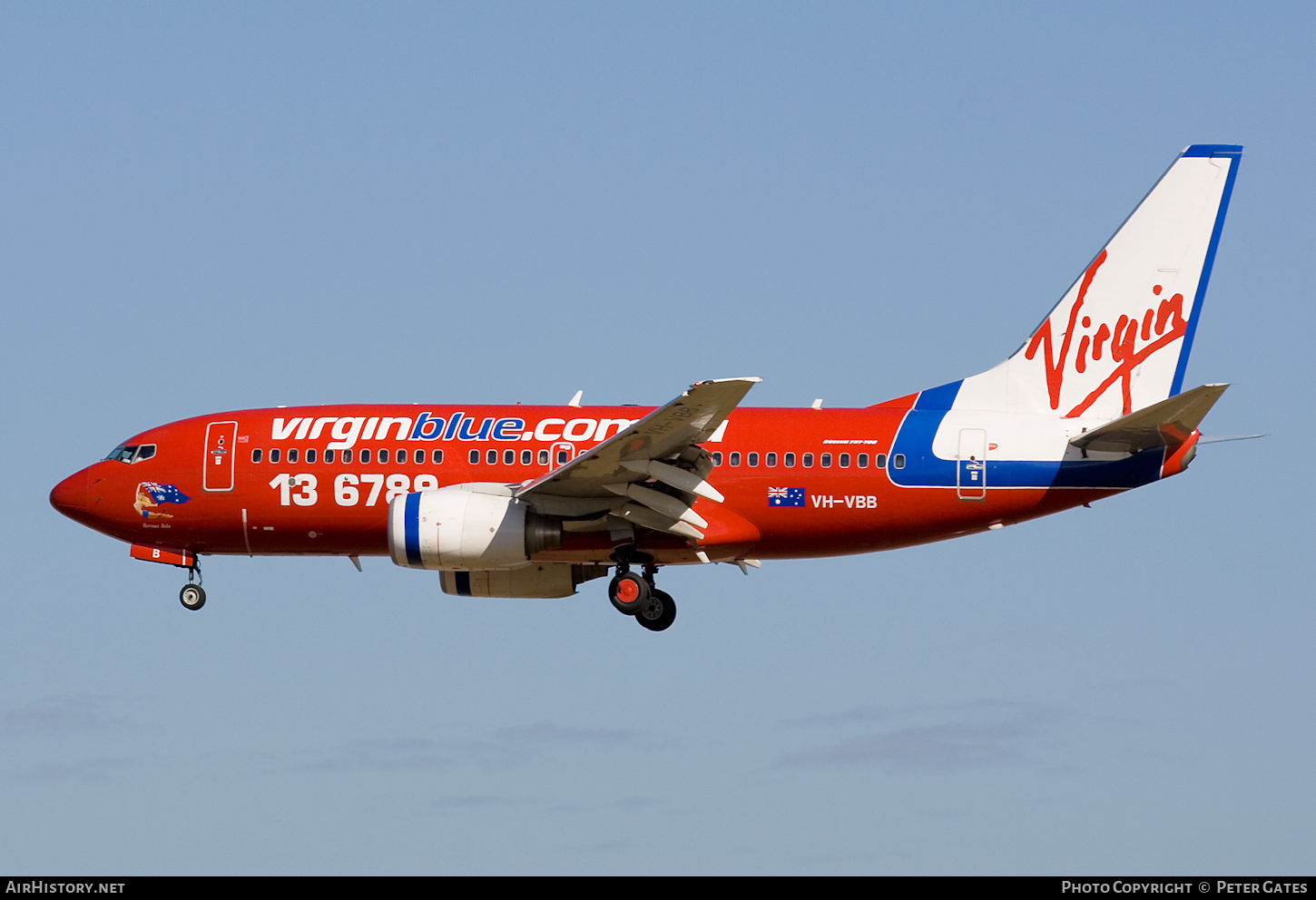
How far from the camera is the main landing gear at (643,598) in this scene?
4284 cm

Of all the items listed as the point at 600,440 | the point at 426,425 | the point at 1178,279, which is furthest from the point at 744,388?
the point at 1178,279

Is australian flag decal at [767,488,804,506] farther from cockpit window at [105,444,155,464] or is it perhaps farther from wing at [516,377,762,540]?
cockpit window at [105,444,155,464]

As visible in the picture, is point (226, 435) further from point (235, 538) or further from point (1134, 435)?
point (1134, 435)

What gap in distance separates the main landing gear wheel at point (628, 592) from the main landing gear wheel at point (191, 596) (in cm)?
1007

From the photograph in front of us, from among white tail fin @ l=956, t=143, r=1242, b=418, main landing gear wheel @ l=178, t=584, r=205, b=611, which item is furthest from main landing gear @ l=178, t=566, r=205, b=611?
white tail fin @ l=956, t=143, r=1242, b=418

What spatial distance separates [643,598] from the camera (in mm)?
42812

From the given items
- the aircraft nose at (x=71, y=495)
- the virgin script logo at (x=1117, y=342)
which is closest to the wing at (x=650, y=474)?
the virgin script logo at (x=1117, y=342)

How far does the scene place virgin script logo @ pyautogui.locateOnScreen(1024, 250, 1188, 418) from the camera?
145 feet

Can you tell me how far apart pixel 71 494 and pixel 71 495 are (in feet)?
0.07

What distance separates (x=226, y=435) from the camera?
146 ft

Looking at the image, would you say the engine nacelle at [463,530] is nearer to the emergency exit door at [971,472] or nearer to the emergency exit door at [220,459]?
the emergency exit door at [220,459]

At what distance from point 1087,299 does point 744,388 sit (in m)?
10.7
